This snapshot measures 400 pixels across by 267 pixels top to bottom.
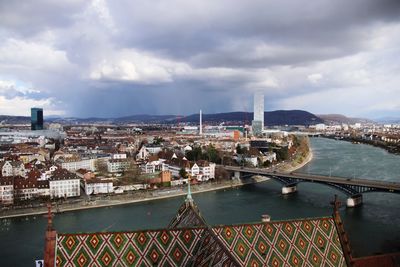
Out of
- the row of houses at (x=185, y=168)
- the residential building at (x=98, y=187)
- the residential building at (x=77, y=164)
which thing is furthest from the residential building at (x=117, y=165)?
the residential building at (x=98, y=187)

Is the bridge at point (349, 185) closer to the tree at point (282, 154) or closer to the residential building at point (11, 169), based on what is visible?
the tree at point (282, 154)

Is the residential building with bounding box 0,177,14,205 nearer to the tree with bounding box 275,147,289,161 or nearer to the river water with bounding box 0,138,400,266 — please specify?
the river water with bounding box 0,138,400,266

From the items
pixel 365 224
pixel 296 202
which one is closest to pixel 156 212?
pixel 296 202

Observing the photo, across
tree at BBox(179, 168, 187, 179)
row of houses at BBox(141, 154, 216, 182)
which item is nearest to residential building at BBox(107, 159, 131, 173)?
row of houses at BBox(141, 154, 216, 182)

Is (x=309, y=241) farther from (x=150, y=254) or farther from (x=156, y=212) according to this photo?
(x=156, y=212)

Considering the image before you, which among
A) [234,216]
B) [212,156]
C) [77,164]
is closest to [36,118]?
[77,164]

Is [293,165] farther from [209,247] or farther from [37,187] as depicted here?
[209,247]
